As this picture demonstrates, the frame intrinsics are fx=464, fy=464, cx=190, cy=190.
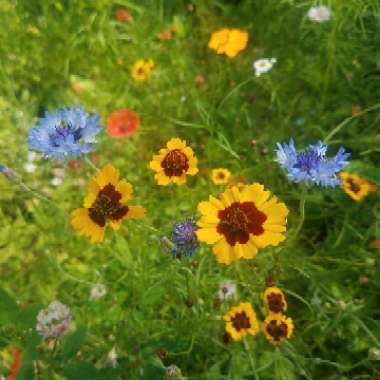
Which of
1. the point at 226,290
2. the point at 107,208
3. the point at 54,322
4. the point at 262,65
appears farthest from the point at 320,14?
the point at 54,322

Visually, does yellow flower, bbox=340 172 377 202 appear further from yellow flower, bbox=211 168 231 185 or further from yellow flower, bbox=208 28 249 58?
yellow flower, bbox=208 28 249 58

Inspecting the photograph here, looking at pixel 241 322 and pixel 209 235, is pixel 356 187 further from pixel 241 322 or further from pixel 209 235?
pixel 209 235

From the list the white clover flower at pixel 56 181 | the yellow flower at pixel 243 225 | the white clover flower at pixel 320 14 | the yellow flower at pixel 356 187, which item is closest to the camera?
the yellow flower at pixel 243 225

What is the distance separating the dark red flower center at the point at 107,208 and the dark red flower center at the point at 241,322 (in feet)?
1.43

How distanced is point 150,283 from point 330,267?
0.59m

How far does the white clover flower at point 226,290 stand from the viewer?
4.02 ft

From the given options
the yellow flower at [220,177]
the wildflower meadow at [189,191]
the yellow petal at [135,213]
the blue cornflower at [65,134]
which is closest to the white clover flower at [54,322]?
the wildflower meadow at [189,191]

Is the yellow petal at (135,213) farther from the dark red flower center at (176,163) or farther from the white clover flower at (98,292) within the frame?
the white clover flower at (98,292)

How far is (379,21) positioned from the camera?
67.7 inches

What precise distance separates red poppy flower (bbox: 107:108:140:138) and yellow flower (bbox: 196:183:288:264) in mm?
1113

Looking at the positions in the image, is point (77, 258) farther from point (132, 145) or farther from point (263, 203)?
point (263, 203)

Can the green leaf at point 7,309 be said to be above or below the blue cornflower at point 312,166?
below

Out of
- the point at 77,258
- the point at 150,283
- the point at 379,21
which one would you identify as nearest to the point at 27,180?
the point at 77,258

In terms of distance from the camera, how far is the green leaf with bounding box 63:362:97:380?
2.55ft
